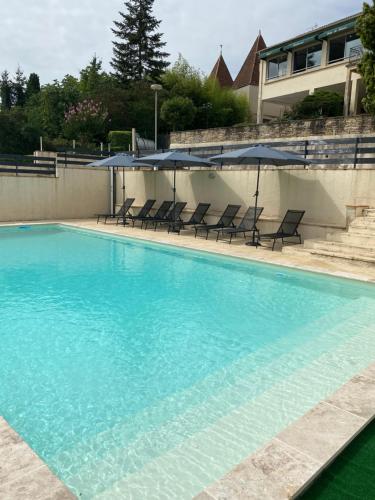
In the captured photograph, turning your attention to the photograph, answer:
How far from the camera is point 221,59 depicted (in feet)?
137

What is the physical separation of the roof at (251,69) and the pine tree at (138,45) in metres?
7.49

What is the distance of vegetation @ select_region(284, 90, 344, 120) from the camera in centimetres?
2152

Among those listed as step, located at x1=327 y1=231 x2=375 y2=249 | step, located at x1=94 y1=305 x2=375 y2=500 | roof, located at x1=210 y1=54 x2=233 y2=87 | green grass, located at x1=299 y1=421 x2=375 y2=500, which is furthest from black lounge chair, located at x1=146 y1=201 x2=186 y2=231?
roof, located at x1=210 y1=54 x2=233 y2=87

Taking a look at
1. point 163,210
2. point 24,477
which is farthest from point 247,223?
point 24,477

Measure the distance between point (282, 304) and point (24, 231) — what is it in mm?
9826

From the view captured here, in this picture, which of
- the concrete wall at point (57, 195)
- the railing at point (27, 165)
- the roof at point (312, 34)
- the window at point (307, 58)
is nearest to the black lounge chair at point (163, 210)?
the concrete wall at point (57, 195)

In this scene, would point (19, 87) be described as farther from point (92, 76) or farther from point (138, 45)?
point (138, 45)

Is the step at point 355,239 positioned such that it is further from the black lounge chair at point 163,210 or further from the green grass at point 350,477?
the green grass at point 350,477

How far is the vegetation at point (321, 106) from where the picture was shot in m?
21.5

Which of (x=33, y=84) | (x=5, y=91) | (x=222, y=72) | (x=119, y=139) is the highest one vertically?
(x=33, y=84)

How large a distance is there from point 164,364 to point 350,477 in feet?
7.04

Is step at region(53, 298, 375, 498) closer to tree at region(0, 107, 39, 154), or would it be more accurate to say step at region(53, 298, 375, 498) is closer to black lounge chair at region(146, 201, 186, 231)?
black lounge chair at region(146, 201, 186, 231)

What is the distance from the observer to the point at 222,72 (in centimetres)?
4119

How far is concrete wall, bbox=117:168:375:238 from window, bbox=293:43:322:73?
632 inches
